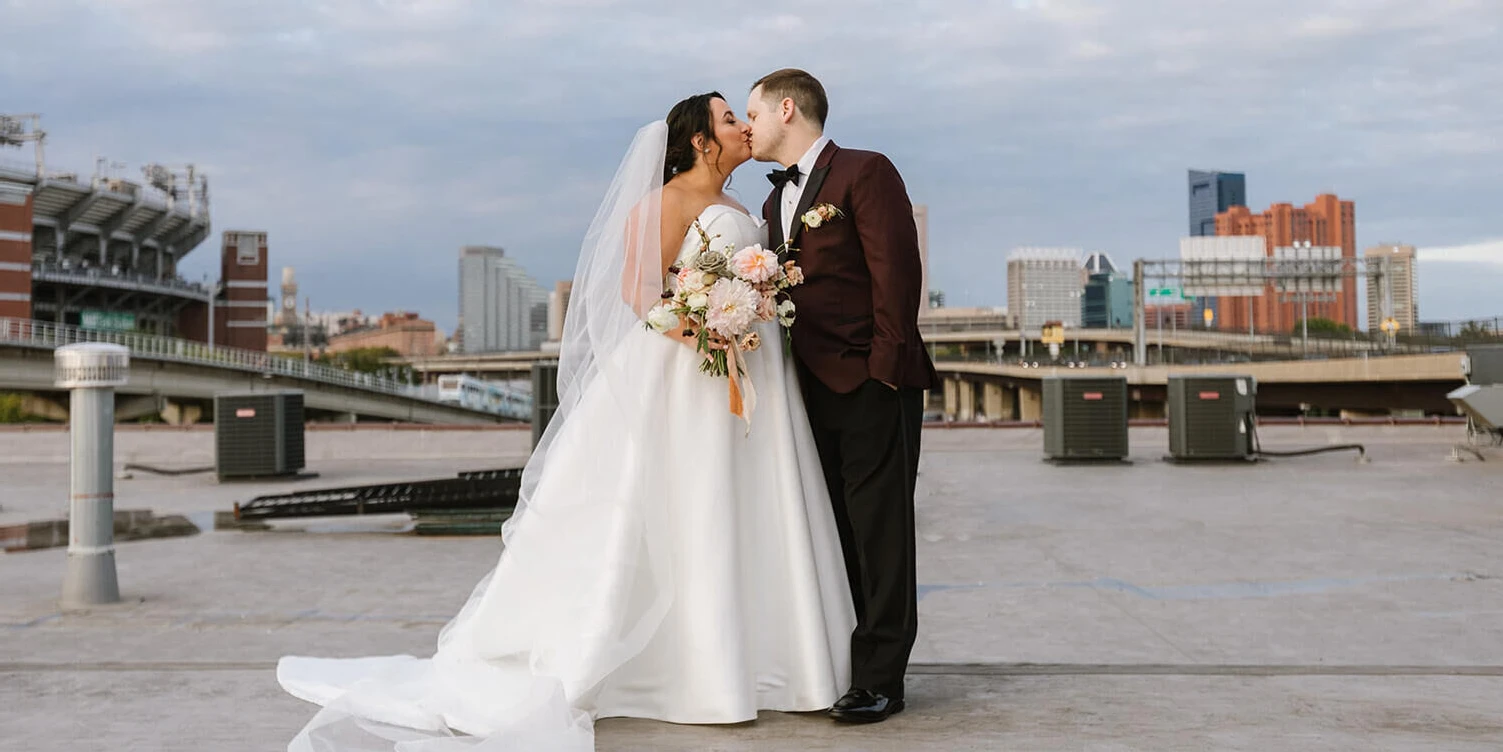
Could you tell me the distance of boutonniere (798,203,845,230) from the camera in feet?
11.8

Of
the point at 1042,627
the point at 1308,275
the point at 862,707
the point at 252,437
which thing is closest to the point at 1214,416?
the point at 1042,627

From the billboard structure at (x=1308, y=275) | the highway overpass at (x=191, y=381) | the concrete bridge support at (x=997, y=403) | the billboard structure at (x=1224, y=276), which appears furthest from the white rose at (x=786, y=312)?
the concrete bridge support at (x=997, y=403)

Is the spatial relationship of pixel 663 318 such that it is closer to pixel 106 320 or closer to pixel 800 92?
pixel 800 92

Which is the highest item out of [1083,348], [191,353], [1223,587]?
[1083,348]

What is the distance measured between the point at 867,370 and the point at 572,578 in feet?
4.04

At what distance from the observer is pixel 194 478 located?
16.8 m

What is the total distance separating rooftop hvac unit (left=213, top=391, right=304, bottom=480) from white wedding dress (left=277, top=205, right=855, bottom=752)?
513 inches

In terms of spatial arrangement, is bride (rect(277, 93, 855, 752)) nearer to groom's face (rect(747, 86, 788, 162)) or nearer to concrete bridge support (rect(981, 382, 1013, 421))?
groom's face (rect(747, 86, 788, 162))

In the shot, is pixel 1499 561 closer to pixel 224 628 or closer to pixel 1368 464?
pixel 224 628

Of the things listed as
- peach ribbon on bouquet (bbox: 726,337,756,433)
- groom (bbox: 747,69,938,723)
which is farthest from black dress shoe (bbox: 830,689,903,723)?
peach ribbon on bouquet (bbox: 726,337,756,433)

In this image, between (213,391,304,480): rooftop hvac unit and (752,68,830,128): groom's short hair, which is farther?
(213,391,304,480): rooftop hvac unit

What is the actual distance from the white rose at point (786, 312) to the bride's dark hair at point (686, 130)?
79cm

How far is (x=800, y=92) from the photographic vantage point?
153 inches

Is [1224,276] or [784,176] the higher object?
[1224,276]
